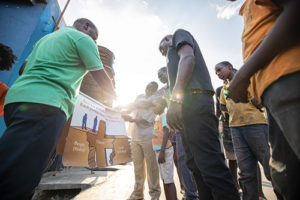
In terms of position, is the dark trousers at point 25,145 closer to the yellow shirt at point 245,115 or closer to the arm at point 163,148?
the arm at point 163,148

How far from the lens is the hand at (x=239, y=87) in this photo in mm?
718

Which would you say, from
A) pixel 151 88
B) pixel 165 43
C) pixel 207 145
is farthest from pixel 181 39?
pixel 151 88

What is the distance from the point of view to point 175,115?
1.18 metres

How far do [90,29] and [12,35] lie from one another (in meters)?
3.75

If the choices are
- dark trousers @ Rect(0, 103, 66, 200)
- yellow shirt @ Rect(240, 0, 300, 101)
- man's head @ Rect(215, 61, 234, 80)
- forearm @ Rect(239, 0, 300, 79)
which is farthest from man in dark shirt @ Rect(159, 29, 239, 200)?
man's head @ Rect(215, 61, 234, 80)

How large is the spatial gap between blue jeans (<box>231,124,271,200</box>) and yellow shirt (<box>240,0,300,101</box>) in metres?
Result: 1.50

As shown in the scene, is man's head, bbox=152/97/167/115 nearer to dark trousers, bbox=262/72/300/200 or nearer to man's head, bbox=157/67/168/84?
man's head, bbox=157/67/168/84

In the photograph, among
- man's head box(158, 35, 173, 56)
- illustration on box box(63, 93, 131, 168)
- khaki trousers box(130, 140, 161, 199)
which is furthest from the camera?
khaki trousers box(130, 140, 161, 199)

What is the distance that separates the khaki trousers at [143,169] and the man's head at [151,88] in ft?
3.67

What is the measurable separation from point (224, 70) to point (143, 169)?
2.52 metres

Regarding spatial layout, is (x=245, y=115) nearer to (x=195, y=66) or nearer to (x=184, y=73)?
(x=195, y=66)

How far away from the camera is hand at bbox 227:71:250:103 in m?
0.72

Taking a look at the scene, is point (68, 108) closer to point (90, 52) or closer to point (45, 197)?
point (90, 52)

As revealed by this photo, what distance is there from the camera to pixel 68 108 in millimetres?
1088
